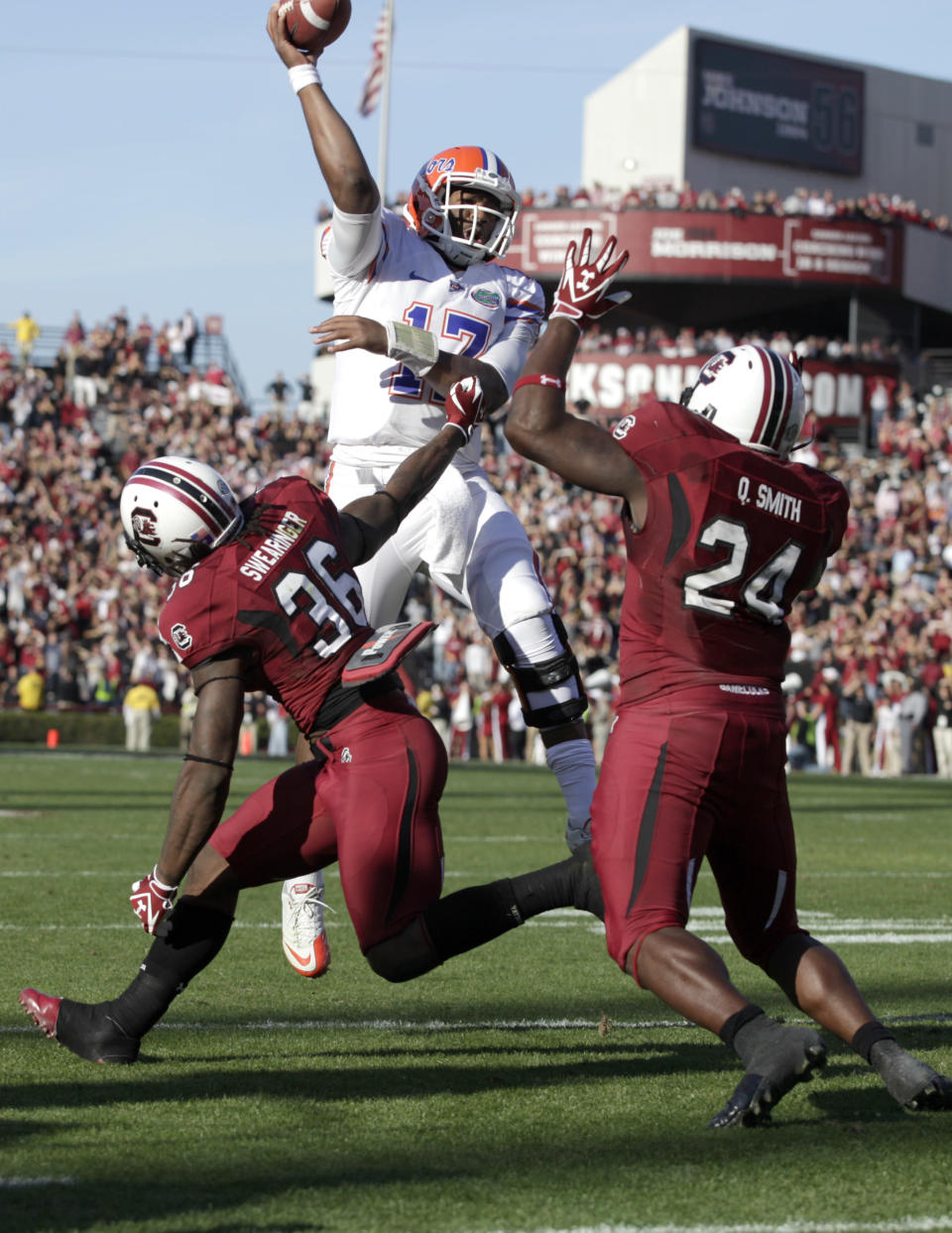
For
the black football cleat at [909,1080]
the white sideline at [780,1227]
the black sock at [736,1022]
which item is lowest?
the white sideline at [780,1227]

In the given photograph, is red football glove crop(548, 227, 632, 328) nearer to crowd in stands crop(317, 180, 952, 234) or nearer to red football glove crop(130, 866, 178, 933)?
red football glove crop(130, 866, 178, 933)

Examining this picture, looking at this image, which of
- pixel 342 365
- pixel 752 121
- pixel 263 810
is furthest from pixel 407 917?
pixel 752 121

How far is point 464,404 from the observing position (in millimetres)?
5465

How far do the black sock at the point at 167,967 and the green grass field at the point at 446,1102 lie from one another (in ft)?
0.45

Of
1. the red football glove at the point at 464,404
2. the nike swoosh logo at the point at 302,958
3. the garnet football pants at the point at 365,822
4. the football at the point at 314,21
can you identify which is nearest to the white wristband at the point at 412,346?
the red football glove at the point at 464,404

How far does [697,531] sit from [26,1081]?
2.12m

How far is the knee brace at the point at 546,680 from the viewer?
18.8 feet

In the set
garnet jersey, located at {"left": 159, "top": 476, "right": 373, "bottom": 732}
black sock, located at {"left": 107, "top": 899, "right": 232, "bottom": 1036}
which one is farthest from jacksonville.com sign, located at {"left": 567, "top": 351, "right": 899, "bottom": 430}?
black sock, located at {"left": 107, "top": 899, "right": 232, "bottom": 1036}

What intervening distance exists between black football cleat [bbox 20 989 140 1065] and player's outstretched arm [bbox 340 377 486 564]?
140 cm

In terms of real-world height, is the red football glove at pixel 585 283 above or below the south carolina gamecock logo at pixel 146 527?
above

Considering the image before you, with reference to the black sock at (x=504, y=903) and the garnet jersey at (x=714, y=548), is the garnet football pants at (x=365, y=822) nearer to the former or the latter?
the black sock at (x=504, y=903)

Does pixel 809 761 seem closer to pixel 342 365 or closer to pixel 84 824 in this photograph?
pixel 84 824

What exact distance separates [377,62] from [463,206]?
29.1m

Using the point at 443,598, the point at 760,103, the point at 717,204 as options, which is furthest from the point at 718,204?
the point at 443,598
